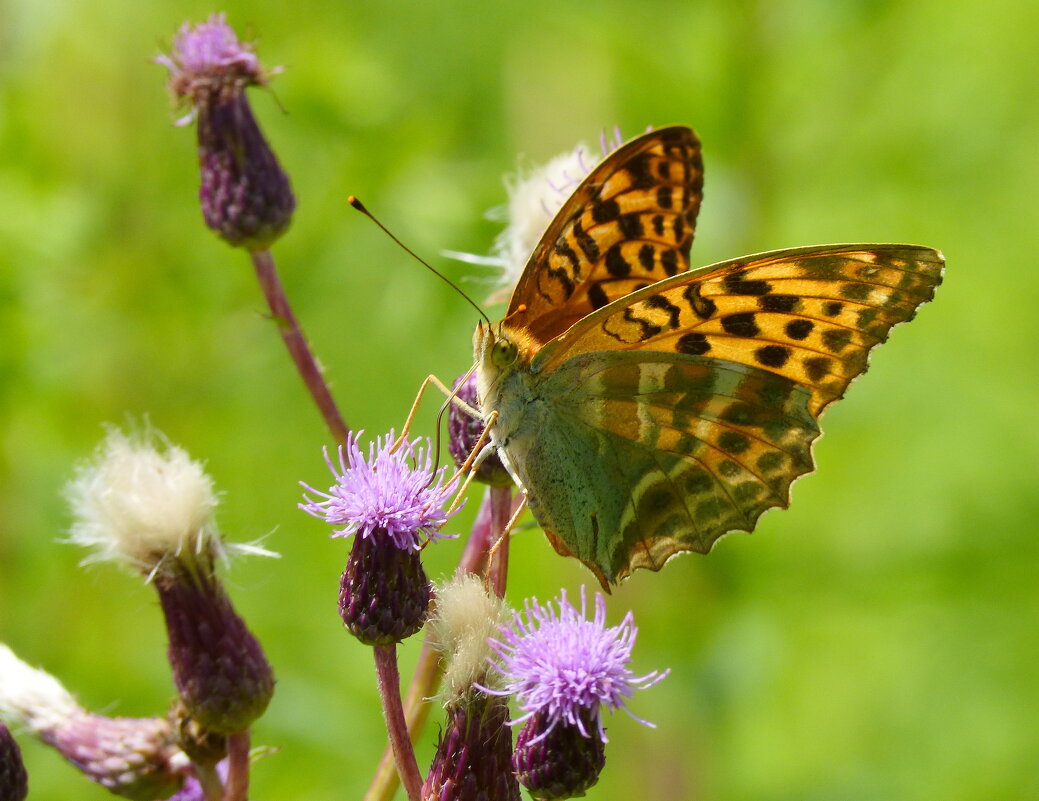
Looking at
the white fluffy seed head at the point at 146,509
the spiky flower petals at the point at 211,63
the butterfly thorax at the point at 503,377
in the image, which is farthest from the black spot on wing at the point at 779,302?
the spiky flower petals at the point at 211,63

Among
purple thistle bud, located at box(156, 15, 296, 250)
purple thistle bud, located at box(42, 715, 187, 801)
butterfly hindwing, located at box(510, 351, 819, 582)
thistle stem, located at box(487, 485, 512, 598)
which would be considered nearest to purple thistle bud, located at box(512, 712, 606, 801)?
thistle stem, located at box(487, 485, 512, 598)

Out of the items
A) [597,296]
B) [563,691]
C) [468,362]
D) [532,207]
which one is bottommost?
[563,691]

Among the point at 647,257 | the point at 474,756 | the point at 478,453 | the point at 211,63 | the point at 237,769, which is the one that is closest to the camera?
the point at 474,756

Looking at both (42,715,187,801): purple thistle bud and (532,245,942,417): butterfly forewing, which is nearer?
(42,715,187,801): purple thistle bud

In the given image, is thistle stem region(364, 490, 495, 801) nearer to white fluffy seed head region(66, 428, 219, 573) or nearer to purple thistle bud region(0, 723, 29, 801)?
white fluffy seed head region(66, 428, 219, 573)

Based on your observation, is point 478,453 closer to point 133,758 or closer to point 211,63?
point 133,758

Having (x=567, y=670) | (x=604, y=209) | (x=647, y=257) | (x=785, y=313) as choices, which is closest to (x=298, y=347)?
(x=604, y=209)

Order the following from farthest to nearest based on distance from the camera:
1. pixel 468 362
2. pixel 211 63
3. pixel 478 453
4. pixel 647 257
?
pixel 468 362, pixel 211 63, pixel 647 257, pixel 478 453

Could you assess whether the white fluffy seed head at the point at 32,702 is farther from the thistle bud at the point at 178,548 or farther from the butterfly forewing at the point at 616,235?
the butterfly forewing at the point at 616,235
